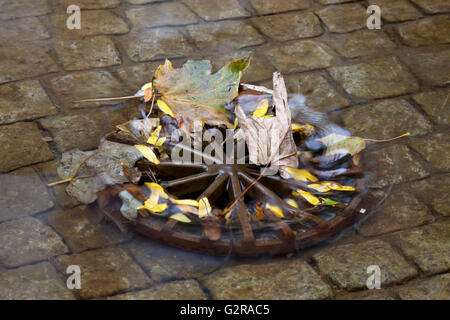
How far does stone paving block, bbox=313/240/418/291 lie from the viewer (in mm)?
2410

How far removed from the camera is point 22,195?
272 centimetres

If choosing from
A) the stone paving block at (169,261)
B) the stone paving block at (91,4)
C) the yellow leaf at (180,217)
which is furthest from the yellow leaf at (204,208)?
the stone paving block at (91,4)

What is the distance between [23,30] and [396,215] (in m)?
2.50

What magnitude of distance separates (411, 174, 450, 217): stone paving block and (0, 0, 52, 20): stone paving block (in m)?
2.58

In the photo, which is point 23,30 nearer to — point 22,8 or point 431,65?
point 22,8

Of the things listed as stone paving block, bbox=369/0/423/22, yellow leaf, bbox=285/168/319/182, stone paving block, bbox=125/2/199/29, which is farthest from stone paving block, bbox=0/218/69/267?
stone paving block, bbox=369/0/423/22

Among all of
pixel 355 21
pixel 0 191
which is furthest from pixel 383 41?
pixel 0 191

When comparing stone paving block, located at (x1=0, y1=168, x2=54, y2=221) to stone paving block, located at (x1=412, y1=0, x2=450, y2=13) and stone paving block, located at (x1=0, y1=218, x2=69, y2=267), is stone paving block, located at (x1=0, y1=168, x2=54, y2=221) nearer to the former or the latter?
stone paving block, located at (x1=0, y1=218, x2=69, y2=267)

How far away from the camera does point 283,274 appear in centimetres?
242

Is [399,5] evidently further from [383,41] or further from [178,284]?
[178,284]

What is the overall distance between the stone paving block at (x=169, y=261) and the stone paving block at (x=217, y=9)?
6.65 feet

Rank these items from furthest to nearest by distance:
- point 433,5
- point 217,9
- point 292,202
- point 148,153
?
point 433,5
point 217,9
point 148,153
point 292,202

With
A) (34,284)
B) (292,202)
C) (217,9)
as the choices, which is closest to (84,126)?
(34,284)

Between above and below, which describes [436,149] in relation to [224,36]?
below
